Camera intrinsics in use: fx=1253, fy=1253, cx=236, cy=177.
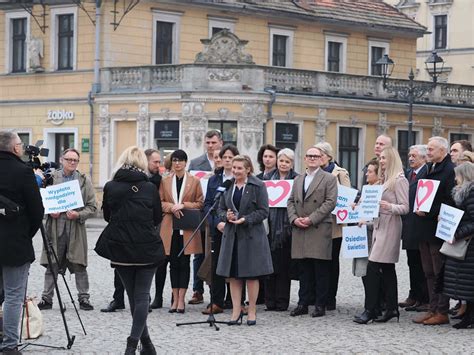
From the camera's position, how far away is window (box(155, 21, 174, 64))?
146 ft

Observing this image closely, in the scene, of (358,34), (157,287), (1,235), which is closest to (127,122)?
(358,34)

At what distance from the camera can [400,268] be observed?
22.7 m

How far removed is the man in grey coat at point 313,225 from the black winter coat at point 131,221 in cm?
365

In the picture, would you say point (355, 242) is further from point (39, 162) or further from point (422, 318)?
point (39, 162)

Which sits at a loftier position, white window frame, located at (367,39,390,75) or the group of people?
white window frame, located at (367,39,390,75)

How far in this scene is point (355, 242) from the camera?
15438mm

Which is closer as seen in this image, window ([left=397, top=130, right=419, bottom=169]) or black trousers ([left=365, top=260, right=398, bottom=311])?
black trousers ([left=365, top=260, right=398, bottom=311])

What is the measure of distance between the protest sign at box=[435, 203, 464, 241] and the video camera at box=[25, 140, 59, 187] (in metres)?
4.75

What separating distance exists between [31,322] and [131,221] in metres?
1.94

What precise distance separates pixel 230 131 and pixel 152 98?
9.29 feet

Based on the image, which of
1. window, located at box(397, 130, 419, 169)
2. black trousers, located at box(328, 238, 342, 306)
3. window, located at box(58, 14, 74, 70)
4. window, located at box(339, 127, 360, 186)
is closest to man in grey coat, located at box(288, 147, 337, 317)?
black trousers, located at box(328, 238, 342, 306)

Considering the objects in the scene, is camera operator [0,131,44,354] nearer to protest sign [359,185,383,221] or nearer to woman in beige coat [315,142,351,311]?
protest sign [359,185,383,221]

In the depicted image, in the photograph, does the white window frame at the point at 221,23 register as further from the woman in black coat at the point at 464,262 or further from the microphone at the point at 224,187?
the woman in black coat at the point at 464,262

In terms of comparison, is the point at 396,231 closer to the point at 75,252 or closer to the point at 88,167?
the point at 75,252
